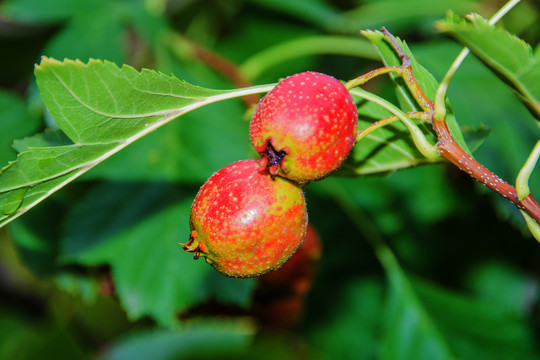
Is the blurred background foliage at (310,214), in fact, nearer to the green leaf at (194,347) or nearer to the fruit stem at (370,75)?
the fruit stem at (370,75)

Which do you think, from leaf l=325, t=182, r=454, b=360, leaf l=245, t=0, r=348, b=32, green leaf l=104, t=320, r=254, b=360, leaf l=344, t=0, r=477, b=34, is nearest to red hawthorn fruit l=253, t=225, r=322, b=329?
leaf l=325, t=182, r=454, b=360

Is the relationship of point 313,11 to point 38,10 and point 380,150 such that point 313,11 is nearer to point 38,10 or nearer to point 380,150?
point 38,10

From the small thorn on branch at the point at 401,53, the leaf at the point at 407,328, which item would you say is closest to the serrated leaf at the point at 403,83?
the small thorn on branch at the point at 401,53

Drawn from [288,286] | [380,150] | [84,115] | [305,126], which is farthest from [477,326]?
[84,115]

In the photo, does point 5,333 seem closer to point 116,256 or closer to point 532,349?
point 116,256

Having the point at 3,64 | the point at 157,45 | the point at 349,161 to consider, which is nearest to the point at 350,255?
the point at 157,45

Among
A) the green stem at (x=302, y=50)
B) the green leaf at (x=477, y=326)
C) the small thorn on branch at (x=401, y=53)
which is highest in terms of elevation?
the small thorn on branch at (x=401, y=53)

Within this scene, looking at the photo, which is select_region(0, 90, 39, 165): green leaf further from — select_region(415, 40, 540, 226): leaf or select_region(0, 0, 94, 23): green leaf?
select_region(415, 40, 540, 226): leaf
